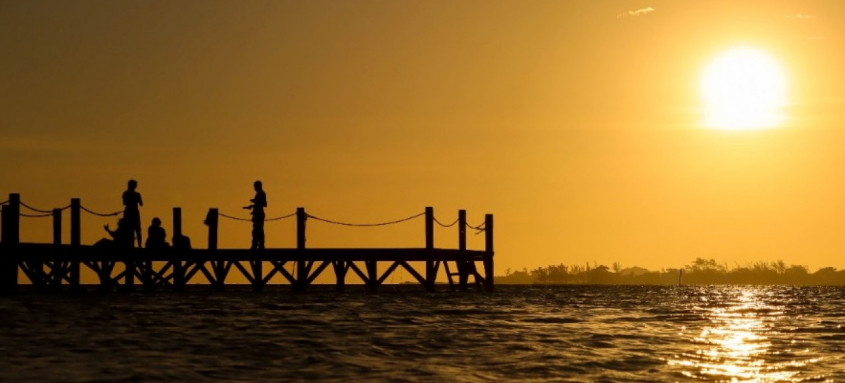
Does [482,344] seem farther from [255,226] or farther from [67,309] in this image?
[255,226]

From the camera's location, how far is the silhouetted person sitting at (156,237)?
35.1m

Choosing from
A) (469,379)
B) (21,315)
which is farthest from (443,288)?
(469,379)

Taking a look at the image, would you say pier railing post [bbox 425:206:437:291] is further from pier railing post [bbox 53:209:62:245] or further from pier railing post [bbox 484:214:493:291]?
pier railing post [bbox 53:209:62:245]

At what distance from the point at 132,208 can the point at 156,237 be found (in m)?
Answer: 2.25

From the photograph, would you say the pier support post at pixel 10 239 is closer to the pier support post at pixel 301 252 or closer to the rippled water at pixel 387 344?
the rippled water at pixel 387 344

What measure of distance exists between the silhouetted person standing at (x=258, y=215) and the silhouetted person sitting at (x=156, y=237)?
257 centimetres

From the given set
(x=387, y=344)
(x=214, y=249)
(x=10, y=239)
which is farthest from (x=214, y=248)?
(x=387, y=344)

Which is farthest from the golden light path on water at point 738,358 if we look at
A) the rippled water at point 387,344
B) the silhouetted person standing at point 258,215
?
the silhouetted person standing at point 258,215

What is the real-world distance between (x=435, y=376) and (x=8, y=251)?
18.2 metres

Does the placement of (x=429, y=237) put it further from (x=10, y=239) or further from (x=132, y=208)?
(x=10, y=239)

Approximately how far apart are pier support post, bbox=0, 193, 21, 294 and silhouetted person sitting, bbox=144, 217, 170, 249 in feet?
15.2

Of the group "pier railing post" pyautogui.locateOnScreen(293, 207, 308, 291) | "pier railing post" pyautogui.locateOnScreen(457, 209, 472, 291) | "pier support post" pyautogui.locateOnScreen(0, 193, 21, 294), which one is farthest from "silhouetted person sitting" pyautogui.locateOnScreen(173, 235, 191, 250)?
"pier railing post" pyautogui.locateOnScreen(457, 209, 472, 291)

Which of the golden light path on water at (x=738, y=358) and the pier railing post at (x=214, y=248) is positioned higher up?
the pier railing post at (x=214, y=248)

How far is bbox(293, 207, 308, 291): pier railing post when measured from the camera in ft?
120
